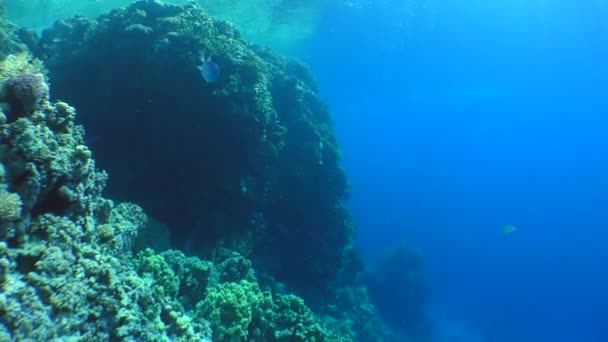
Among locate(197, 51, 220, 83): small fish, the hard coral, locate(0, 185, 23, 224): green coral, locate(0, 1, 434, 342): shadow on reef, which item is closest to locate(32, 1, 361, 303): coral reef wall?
locate(0, 1, 434, 342): shadow on reef

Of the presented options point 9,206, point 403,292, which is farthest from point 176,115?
point 403,292

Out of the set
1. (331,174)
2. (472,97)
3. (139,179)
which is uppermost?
(472,97)

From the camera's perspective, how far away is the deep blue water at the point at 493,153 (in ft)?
153

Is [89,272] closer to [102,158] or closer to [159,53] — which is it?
[102,158]

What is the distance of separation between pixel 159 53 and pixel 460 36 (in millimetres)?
47139

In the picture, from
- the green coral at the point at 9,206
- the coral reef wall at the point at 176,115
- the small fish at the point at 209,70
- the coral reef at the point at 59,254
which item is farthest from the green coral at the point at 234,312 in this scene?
the small fish at the point at 209,70

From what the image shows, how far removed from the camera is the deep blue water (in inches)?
1838

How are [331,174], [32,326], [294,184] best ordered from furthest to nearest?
1. [331,174]
2. [294,184]
3. [32,326]

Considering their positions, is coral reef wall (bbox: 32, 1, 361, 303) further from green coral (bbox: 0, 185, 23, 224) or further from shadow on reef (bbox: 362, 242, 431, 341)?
shadow on reef (bbox: 362, 242, 431, 341)

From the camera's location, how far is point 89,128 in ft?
31.7

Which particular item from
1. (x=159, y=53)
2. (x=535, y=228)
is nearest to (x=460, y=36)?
(x=159, y=53)

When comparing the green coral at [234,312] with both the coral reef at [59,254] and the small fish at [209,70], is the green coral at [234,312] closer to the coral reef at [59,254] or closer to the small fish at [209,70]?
the coral reef at [59,254]

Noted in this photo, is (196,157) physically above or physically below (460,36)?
below

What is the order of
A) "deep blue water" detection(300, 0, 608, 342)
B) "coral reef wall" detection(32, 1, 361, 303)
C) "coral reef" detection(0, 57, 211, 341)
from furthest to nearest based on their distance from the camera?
1. "deep blue water" detection(300, 0, 608, 342)
2. "coral reef wall" detection(32, 1, 361, 303)
3. "coral reef" detection(0, 57, 211, 341)
